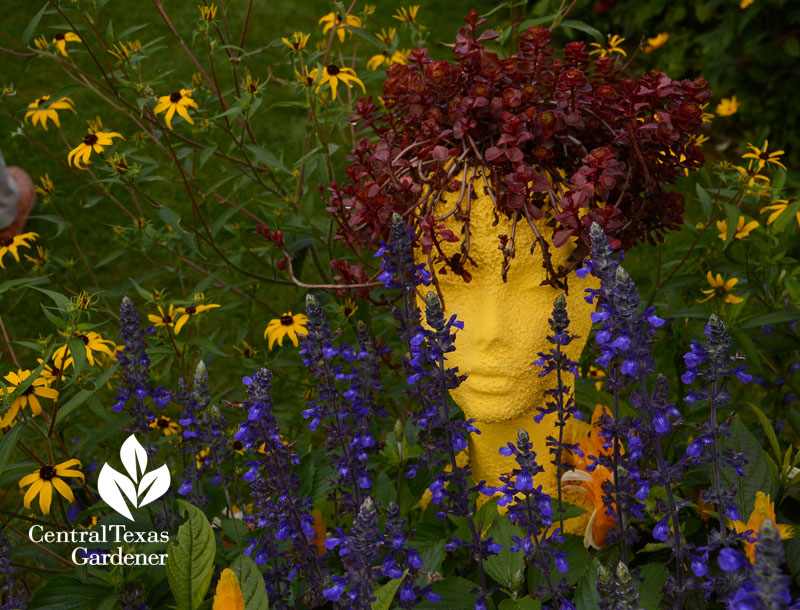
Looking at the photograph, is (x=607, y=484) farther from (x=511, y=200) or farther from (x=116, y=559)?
(x=116, y=559)

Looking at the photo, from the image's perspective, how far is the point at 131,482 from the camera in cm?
192

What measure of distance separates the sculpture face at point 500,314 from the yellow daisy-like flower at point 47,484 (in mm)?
896

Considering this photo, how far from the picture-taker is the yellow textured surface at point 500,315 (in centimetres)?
193

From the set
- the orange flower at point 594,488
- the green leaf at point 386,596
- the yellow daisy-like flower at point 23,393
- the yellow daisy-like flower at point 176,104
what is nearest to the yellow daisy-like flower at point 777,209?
the orange flower at point 594,488

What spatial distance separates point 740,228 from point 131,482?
1690 millimetres

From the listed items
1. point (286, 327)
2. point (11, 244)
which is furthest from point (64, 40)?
point (286, 327)

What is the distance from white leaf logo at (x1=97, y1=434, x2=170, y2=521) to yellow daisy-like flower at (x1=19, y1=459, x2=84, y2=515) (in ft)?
0.25

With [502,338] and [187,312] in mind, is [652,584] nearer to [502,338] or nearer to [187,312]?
[502,338]

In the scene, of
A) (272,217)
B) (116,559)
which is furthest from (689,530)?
(272,217)

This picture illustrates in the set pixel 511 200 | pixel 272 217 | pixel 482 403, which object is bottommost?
pixel 482 403

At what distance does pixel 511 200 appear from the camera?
1.81 metres

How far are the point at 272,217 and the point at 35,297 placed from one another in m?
→ 2.10

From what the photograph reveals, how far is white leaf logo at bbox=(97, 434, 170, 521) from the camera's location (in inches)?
73.9

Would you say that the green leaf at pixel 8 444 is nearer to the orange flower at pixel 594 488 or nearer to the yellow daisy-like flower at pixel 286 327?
the yellow daisy-like flower at pixel 286 327
